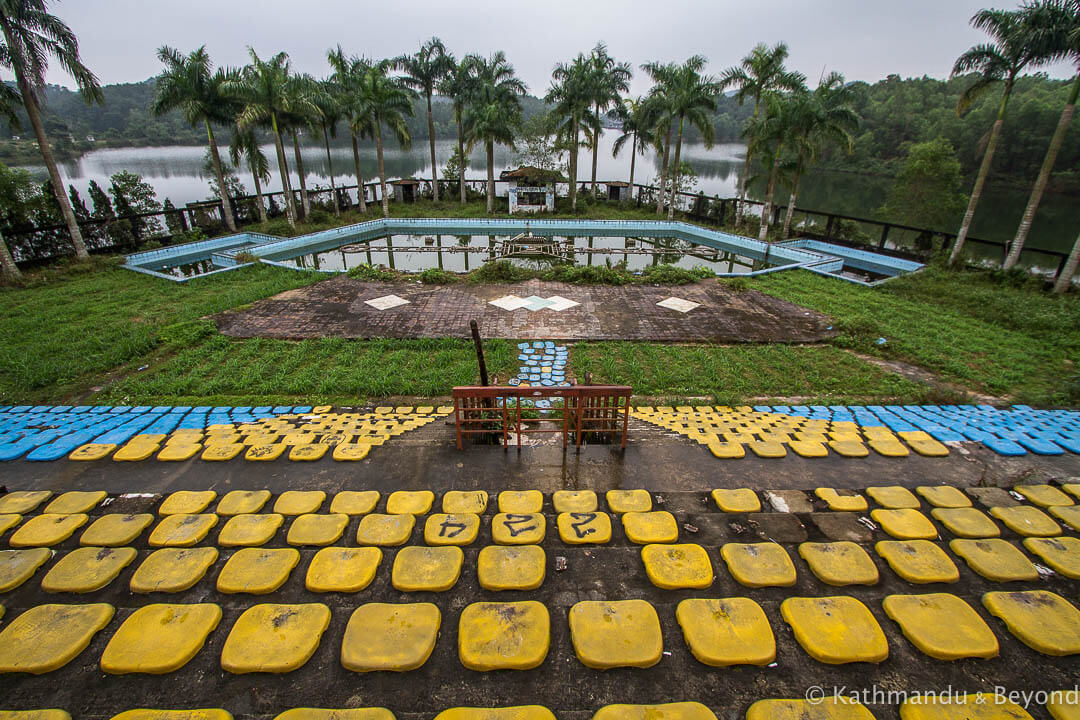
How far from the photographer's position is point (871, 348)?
34.2ft

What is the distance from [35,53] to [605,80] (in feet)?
74.0

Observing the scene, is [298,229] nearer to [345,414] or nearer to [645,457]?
[345,414]

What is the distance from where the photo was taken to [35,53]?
1307cm

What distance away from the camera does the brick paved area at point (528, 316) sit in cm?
1125

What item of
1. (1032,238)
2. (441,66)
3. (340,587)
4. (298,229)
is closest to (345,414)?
(340,587)

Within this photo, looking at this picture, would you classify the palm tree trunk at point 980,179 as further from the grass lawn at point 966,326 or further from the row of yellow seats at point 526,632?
the row of yellow seats at point 526,632

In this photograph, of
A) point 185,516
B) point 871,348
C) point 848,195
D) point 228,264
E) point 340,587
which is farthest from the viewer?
point 848,195

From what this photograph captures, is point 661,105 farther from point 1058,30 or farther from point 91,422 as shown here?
point 91,422

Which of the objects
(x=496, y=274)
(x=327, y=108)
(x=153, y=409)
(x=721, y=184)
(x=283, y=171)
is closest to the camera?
(x=153, y=409)

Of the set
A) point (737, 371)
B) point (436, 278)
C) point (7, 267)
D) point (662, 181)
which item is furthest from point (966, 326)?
point (7, 267)

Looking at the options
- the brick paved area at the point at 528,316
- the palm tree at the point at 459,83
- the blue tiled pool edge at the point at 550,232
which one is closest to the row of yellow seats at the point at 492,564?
the brick paved area at the point at 528,316

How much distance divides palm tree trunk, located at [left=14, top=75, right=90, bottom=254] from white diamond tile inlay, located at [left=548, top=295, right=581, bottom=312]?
16.3 metres

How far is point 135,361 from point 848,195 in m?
53.2

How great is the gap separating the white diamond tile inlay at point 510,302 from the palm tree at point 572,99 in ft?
51.7
